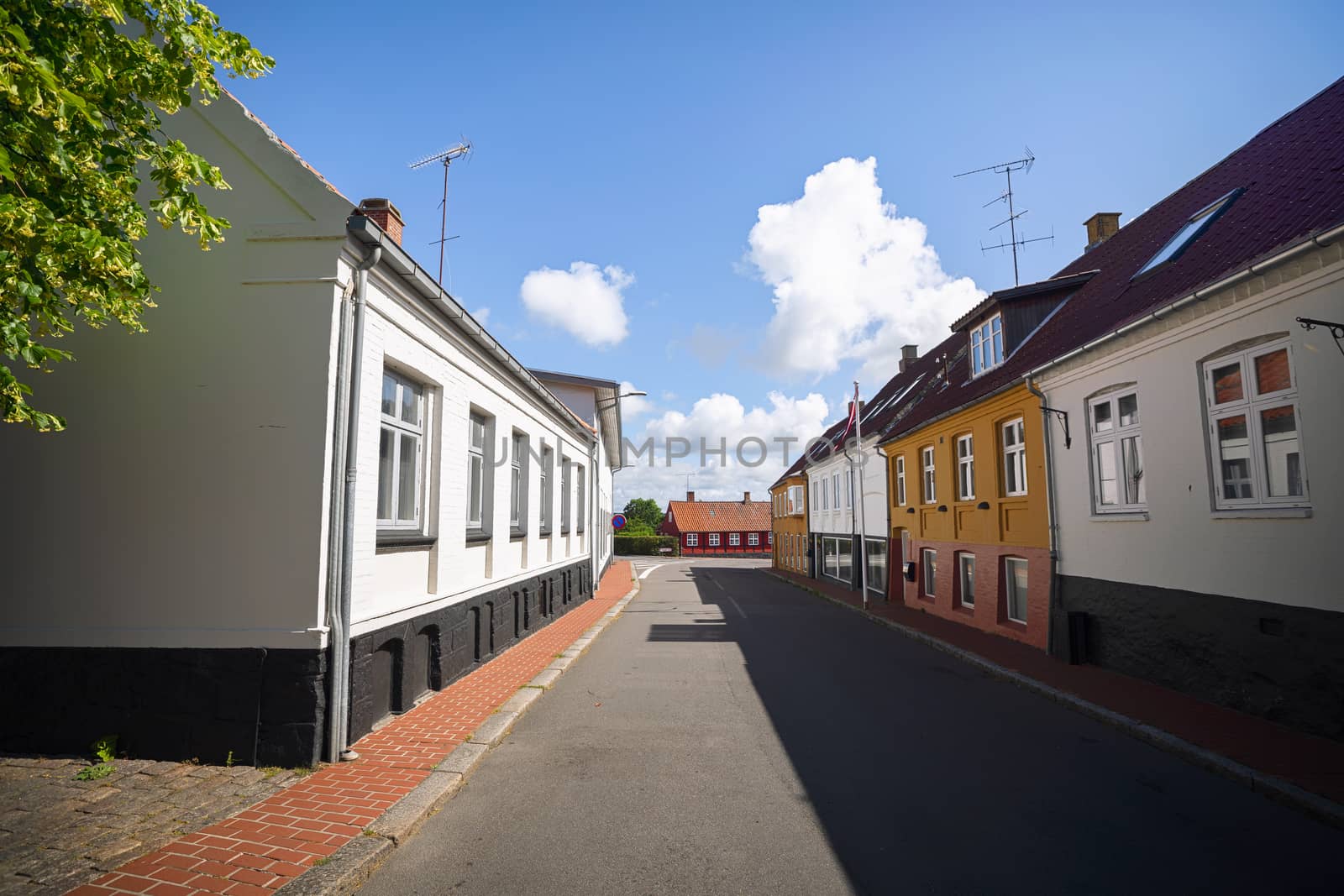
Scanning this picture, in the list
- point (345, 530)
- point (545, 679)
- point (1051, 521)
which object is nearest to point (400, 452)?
point (345, 530)

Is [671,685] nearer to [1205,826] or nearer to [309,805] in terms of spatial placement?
[309,805]

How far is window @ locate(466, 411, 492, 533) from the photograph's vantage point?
10.3m

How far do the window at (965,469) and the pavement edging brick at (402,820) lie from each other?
1098cm

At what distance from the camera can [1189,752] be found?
6340 millimetres

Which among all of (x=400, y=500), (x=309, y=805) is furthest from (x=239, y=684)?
(x=400, y=500)

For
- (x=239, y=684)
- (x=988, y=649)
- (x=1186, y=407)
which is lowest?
(x=988, y=649)

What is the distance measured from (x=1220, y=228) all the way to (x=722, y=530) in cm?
6703

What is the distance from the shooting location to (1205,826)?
16.1 ft

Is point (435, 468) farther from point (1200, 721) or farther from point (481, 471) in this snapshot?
point (1200, 721)

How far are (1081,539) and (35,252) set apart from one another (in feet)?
39.0

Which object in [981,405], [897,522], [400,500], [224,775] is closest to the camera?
[224,775]

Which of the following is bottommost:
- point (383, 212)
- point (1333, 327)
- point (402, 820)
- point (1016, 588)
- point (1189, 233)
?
point (402, 820)

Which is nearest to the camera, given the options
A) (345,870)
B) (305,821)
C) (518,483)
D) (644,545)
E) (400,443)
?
(345,870)

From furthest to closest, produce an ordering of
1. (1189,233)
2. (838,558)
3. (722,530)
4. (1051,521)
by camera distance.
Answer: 1. (722,530)
2. (838,558)
3. (1051,521)
4. (1189,233)
